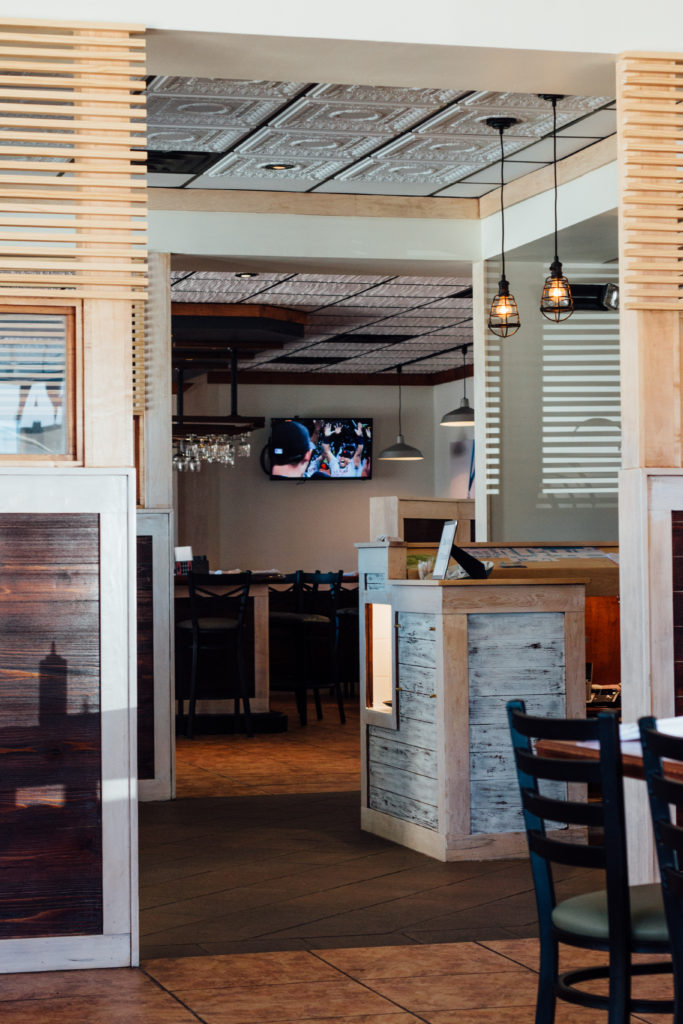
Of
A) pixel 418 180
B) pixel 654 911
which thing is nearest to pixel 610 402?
pixel 418 180

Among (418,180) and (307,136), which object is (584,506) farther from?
(307,136)

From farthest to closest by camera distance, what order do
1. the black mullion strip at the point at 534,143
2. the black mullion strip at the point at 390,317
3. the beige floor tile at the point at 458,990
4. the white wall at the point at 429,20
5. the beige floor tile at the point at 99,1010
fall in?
the black mullion strip at the point at 390,317 → the black mullion strip at the point at 534,143 → the white wall at the point at 429,20 → the beige floor tile at the point at 458,990 → the beige floor tile at the point at 99,1010

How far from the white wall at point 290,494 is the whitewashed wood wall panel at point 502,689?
33.2 ft

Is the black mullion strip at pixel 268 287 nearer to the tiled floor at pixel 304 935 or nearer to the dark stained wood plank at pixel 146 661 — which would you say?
the dark stained wood plank at pixel 146 661

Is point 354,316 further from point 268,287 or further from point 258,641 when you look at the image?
point 258,641

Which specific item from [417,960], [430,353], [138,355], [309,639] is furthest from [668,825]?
[430,353]

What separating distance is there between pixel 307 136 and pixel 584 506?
312 centimetres

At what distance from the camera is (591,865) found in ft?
8.25

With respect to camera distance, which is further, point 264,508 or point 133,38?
point 264,508

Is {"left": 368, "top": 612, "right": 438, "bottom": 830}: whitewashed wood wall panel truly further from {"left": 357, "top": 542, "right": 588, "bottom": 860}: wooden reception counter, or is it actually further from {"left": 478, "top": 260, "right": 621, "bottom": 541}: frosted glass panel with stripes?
{"left": 478, "top": 260, "right": 621, "bottom": 541}: frosted glass panel with stripes

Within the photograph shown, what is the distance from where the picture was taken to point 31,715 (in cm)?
379

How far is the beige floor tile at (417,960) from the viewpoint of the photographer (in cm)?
374

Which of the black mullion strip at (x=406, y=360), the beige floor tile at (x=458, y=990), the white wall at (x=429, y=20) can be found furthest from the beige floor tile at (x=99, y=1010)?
the black mullion strip at (x=406, y=360)

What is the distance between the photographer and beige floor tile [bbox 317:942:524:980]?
12.3ft
